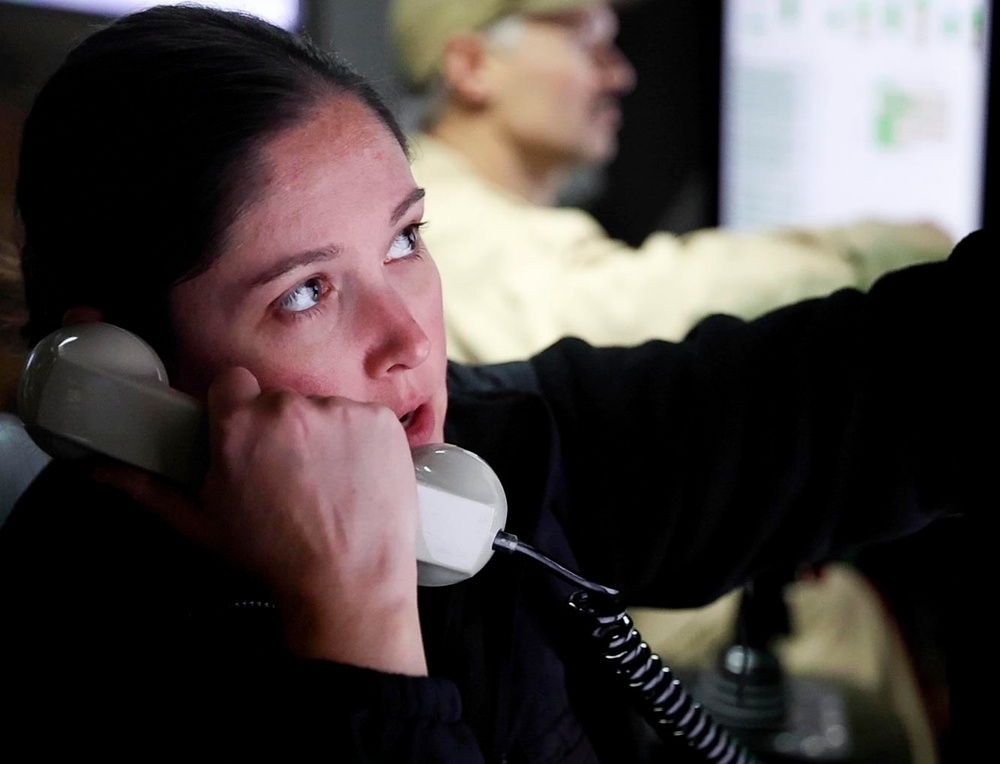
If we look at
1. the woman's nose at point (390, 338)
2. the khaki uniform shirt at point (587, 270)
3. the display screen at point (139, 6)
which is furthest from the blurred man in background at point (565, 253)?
the woman's nose at point (390, 338)

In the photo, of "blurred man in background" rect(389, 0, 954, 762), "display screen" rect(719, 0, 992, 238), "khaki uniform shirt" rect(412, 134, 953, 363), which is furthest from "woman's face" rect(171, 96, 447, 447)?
"display screen" rect(719, 0, 992, 238)

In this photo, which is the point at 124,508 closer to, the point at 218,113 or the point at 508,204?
the point at 218,113

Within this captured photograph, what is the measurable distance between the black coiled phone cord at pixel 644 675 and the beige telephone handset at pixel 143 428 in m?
0.05

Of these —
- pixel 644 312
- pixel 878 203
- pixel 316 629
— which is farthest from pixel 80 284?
pixel 878 203

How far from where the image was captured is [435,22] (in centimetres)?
156

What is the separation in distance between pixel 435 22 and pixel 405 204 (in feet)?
3.27

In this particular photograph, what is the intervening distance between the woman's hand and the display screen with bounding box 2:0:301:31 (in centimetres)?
27

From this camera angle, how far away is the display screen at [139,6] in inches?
28.1

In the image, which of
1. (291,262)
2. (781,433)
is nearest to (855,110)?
(781,433)

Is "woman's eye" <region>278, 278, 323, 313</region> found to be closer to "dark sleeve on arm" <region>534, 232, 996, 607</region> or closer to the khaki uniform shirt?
"dark sleeve on arm" <region>534, 232, 996, 607</region>

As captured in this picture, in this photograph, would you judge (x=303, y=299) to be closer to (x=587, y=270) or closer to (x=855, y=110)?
(x=587, y=270)

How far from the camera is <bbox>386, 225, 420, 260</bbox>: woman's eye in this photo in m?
0.65

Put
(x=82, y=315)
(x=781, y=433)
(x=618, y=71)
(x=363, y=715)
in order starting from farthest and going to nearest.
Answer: (x=618, y=71)
(x=781, y=433)
(x=82, y=315)
(x=363, y=715)

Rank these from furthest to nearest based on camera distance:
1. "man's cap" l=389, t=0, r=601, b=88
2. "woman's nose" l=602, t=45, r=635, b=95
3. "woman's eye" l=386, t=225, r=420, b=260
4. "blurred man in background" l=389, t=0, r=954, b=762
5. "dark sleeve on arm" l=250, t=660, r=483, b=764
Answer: "woman's nose" l=602, t=45, r=635, b=95, "man's cap" l=389, t=0, r=601, b=88, "blurred man in background" l=389, t=0, r=954, b=762, "woman's eye" l=386, t=225, r=420, b=260, "dark sleeve on arm" l=250, t=660, r=483, b=764
